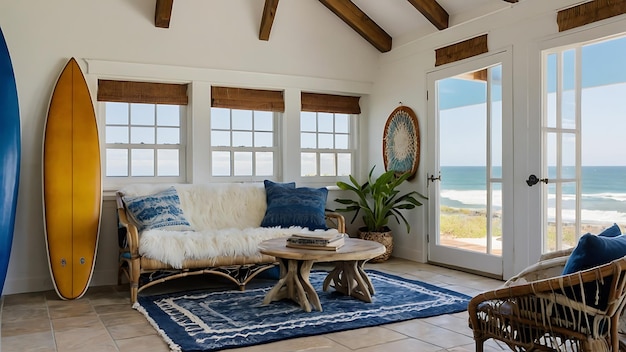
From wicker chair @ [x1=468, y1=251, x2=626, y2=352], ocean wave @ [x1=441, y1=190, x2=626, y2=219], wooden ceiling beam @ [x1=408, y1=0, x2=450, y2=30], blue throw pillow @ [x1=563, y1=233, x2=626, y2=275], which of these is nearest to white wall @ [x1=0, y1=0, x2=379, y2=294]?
wooden ceiling beam @ [x1=408, y1=0, x2=450, y2=30]

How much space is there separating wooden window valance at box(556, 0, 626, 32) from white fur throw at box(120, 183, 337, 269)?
265 cm

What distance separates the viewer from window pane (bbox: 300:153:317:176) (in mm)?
5925

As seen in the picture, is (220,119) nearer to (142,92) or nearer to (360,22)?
(142,92)

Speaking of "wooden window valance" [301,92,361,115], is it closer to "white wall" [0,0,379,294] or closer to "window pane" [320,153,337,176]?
"white wall" [0,0,379,294]

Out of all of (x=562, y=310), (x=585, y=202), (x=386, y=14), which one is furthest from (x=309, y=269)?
(x=585, y=202)

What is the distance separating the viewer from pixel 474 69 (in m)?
4.84

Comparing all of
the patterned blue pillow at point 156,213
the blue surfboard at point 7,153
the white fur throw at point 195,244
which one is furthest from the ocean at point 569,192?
the blue surfboard at point 7,153

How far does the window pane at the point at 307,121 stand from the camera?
19.5 ft

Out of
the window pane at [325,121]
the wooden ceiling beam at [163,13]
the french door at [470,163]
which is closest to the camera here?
the french door at [470,163]

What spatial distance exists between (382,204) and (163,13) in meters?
2.89

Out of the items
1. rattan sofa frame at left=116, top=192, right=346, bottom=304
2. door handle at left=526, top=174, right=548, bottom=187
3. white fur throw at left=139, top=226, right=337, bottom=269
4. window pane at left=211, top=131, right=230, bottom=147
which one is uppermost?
window pane at left=211, top=131, right=230, bottom=147

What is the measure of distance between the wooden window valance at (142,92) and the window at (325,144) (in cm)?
144

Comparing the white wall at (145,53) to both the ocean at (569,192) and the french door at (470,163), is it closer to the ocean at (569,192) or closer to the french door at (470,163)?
the french door at (470,163)

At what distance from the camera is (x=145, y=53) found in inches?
194
